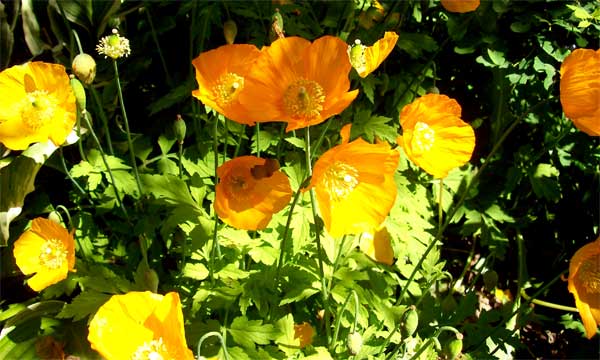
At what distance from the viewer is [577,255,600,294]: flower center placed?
1.47 metres

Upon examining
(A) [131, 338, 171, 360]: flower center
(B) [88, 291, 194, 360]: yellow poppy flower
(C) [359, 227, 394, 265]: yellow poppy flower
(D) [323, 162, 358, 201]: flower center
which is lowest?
(C) [359, 227, 394, 265]: yellow poppy flower

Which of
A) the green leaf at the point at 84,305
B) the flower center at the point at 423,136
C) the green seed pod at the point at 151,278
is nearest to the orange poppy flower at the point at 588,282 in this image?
the flower center at the point at 423,136

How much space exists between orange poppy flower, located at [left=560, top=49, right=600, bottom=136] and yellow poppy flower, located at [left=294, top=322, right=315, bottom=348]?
0.92 meters

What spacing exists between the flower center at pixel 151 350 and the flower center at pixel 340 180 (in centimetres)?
48

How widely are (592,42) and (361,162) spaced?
133cm

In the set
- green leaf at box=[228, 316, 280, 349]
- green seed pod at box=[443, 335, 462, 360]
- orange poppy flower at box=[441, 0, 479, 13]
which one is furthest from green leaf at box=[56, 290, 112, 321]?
orange poppy flower at box=[441, 0, 479, 13]

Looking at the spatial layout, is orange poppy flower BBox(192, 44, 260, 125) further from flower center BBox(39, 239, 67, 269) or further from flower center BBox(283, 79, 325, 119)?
flower center BBox(39, 239, 67, 269)

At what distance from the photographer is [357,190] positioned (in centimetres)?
Answer: 133

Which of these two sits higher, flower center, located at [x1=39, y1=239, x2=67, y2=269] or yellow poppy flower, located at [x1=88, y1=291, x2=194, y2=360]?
yellow poppy flower, located at [x1=88, y1=291, x2=194, y2=360]

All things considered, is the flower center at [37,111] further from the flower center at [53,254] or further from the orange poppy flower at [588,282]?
the orange poppy flower at [588,282]

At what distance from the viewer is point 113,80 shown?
2.08 metres

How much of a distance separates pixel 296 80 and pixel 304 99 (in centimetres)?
13

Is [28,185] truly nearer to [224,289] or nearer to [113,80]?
[113,80]

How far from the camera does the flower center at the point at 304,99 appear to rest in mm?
1226
